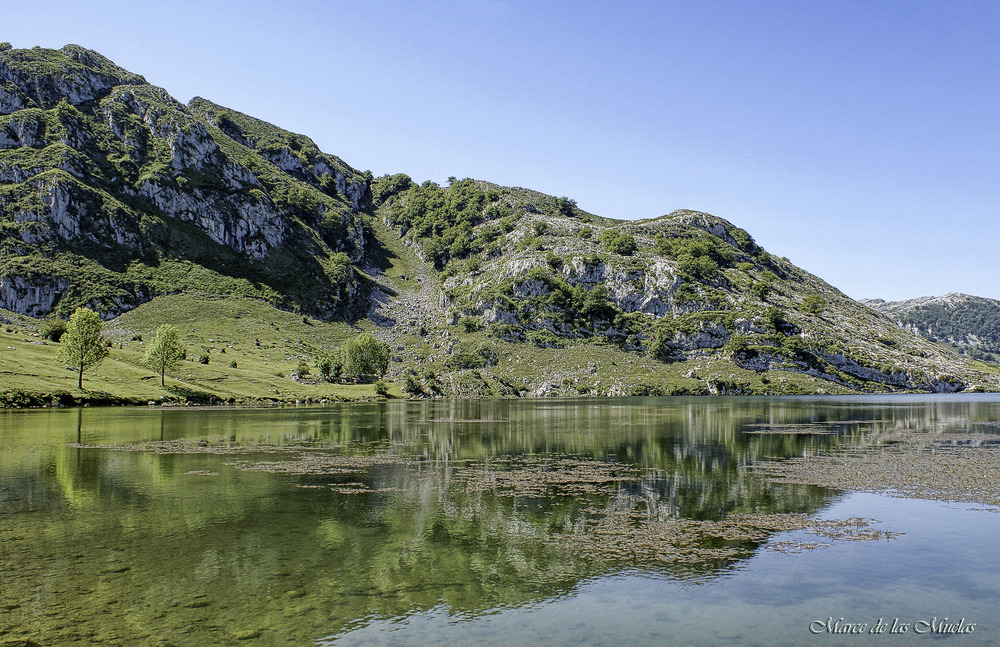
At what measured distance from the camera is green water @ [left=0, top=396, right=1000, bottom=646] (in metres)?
14.9

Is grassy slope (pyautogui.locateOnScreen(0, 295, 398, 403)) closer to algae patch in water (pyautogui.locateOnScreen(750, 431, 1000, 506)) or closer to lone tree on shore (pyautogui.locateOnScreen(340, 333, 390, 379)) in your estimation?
lone tree on shore (pyautogui.locateOnScreen(340, 333, 390, 379))

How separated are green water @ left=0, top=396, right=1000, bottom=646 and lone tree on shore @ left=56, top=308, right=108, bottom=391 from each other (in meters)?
74.4

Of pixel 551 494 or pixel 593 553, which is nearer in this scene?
pixel 593 553

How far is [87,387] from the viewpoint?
102438 millimetres

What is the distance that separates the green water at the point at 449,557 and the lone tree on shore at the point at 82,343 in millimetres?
74384

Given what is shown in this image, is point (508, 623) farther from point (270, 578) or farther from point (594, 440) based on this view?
point (594, 440)

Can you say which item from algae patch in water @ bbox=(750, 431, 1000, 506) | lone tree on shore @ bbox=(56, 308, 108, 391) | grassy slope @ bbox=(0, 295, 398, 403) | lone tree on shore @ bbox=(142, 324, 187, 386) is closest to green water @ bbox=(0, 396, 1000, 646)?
algae patch in water @ bbox=(750, 431, 1000, 506)

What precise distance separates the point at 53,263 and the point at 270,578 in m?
230

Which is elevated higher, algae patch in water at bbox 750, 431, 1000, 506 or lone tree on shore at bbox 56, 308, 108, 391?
lone tree on shore at bbox 56, 308, 108, 391

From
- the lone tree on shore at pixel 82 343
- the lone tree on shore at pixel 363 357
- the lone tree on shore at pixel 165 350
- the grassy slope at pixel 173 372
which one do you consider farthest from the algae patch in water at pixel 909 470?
the lone tree on shore at pixel 363 357

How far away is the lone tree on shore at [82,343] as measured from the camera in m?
103

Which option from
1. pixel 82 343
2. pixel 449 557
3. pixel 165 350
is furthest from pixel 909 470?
pixel 165 350

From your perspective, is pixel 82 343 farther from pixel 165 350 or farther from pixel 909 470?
pixel 909 470

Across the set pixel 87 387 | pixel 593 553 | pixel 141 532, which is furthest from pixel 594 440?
pixel 87 387
